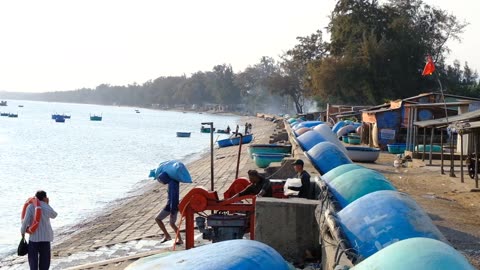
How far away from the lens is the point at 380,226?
6551mm

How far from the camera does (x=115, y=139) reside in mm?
75625

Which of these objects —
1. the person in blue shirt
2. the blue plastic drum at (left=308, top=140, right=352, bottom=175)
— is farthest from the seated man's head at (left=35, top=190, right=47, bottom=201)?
the blue plastic drum at (left=308, top=140, right=352, bottom=175)

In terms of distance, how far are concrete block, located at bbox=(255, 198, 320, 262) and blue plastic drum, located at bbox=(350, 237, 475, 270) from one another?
4.30 m

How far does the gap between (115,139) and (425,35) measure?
125ft

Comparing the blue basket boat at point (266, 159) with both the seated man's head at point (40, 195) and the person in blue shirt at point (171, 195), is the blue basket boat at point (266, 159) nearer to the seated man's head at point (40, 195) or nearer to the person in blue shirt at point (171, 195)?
the person in blue shirt at point (171, 195)

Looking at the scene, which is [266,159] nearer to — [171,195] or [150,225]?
[150,225]

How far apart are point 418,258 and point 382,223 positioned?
2275mm

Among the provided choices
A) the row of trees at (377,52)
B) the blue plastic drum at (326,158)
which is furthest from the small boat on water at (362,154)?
the row of trees at (377,52)

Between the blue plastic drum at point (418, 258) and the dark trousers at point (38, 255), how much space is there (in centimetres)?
697

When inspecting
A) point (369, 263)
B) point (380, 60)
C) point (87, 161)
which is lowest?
point (87, 161)

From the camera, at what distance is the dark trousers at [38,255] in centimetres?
1012

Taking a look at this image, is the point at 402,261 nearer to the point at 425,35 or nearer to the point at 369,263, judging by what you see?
the point at 369,263

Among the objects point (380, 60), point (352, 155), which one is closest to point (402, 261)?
point (352, 155)

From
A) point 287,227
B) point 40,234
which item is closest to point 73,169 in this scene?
point 40,234
